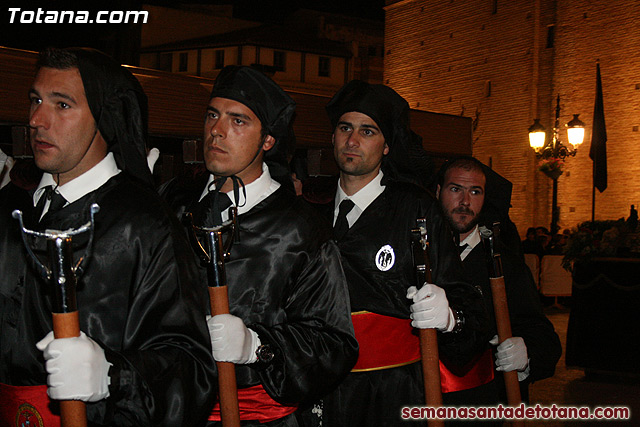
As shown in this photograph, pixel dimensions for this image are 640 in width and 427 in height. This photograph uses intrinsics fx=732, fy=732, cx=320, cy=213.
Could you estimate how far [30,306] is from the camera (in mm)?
2078

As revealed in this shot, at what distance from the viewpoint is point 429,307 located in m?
3.05

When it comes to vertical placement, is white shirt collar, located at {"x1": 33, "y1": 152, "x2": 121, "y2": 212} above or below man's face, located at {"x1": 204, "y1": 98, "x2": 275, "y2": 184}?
below

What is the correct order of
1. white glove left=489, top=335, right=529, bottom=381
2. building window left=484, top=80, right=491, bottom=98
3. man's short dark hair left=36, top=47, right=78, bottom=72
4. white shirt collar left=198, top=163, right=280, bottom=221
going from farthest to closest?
1. building window left=484, top=80, right=491, bottom=98
2. white glove left=489, top=335, right=529, bottom=381
3. white shirt collar left=198, top=163, right=280, bottom=221
4. man's short dark hair left=36, top=47, right=78, bottom=72

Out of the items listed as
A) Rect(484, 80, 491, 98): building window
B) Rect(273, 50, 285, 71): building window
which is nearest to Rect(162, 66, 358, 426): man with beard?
Rect(484, 80, 491, 98): building window

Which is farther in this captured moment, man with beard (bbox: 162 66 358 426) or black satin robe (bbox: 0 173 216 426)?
man with beard (bbox: 162 66 358 426)

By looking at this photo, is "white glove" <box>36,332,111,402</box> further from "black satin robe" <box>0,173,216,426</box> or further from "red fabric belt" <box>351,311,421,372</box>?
"red fabric belt" <box>351,311,421,372</box>

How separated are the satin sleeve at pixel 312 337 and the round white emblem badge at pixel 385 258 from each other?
28.5 inches

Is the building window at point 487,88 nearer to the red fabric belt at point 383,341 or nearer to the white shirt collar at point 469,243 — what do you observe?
the white shirt collar at point 469,243

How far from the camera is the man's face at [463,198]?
4137 millimetres

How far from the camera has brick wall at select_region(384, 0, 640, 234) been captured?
21.4m

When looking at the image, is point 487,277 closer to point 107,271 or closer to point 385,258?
point 385,258

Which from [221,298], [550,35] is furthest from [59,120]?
[550,35]

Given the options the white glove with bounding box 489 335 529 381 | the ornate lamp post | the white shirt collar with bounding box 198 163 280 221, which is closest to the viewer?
the white shirt collar with bounding box 198 163 280 221

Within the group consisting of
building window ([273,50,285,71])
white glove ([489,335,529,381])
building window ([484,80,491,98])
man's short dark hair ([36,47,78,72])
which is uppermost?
building window ([273,50,285,71])
